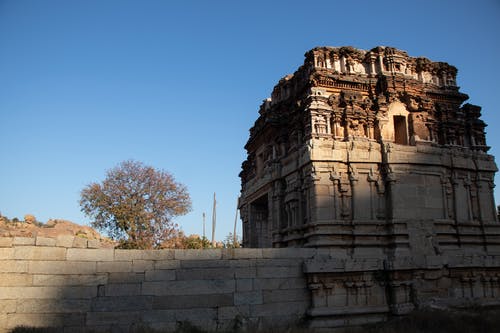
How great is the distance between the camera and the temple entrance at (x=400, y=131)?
15195 millimetres

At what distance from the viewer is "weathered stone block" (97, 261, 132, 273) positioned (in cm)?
985

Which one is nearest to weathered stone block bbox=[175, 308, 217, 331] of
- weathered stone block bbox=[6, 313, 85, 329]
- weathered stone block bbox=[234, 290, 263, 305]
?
weathered stone block bbox=[234, 290, 263, 305]

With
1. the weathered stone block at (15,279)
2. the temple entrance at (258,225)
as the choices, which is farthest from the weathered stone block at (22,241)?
the temple entrance at (258,225)

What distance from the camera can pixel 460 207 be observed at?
1474 cm

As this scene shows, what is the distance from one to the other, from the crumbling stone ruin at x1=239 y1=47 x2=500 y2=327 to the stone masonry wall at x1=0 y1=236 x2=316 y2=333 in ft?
3.89

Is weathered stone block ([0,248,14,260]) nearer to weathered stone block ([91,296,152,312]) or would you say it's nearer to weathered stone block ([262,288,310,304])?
weathered stone block ([91,296,152,312])

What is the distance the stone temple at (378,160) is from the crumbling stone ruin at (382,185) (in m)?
0.03

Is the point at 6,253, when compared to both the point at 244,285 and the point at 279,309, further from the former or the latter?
the point at 279,309

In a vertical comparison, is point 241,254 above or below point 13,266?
A: above

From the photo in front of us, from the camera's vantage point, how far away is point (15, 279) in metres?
9.26

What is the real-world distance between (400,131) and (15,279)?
1238 cm

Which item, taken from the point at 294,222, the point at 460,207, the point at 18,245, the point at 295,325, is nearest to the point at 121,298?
the point at 18,245

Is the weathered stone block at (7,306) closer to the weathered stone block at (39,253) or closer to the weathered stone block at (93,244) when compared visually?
the weathered stone block at (39,253)

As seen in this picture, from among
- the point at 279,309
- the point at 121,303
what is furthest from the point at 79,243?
the point at 279,309
